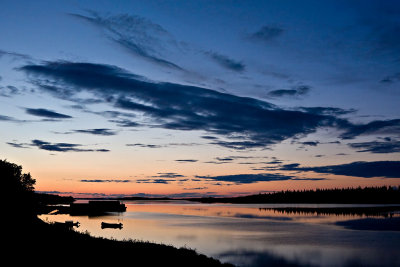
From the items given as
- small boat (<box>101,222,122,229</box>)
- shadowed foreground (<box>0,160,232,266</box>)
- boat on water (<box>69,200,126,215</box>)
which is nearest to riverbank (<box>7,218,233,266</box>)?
shadowed foreground (<box>0,160,232,266</box>)

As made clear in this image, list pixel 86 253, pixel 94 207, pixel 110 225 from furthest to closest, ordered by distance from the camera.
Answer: pixel 94 207
pixel 110 225
pixel 86 253

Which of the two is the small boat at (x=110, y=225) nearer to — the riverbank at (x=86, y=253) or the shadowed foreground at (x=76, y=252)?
the shadowed foreground at (x=76, y=252)

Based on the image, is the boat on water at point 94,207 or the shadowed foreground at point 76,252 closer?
the shadowed foreground at point 76,252

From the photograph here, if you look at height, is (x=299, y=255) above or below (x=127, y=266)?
below

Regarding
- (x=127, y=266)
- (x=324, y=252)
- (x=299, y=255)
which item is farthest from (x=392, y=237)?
(x=127, y=266)

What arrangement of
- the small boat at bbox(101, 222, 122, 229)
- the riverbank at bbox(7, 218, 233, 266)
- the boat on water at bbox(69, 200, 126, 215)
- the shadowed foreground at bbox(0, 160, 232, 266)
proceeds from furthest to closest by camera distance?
the boat on water at bbox(69, 200, 126, 215) → the small boat at bbox(101, 222, 122, 229) → the riverbank at bbox(7, 218, 233, 266) → the shadowed foreground at bbox(0, 160, 232, 266)

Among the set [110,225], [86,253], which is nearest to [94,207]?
[110,225]

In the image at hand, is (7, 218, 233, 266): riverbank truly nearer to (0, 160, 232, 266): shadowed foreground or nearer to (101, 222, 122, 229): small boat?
(0, 160, 232, 266): shadowed foreground

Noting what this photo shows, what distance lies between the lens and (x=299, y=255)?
4897cm

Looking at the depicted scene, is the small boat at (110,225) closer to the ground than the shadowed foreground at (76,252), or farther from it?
closer to the ground

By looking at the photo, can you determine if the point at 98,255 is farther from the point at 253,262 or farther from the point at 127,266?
the point at 253,262

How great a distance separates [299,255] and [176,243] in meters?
20.3


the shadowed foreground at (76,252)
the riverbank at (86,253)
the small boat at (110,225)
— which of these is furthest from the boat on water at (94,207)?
the riverbank at (86,253)

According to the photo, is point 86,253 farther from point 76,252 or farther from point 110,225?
point 110,225
